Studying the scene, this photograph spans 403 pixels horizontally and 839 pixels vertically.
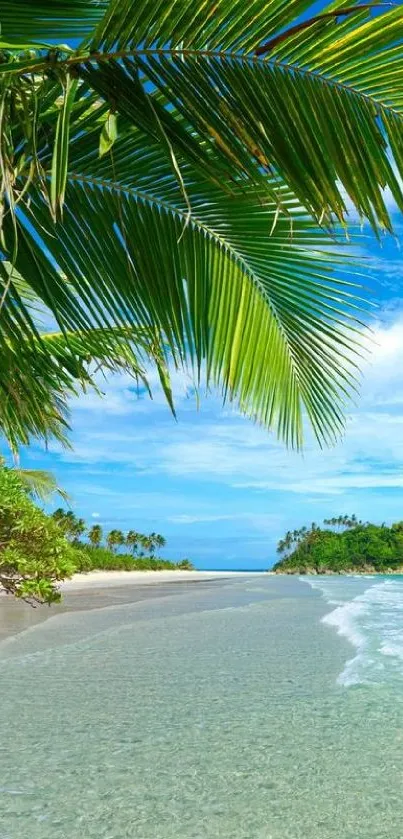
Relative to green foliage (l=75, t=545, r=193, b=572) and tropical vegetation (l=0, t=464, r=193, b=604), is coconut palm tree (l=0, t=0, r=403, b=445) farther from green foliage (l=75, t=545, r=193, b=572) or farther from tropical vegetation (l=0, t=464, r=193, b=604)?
green foliage (l=75, t=545, r=193, b=572)

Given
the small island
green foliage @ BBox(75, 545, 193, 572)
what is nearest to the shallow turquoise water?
green foliage @ BBox(75, 545, 193, 572)

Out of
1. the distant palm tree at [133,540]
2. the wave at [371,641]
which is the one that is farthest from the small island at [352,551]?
the wave at [371,641]

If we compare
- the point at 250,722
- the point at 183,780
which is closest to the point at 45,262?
the point at 183,780

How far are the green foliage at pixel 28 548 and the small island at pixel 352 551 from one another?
94.2 m

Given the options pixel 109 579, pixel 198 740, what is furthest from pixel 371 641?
pixel 109 579

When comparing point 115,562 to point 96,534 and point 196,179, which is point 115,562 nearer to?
point 96,534

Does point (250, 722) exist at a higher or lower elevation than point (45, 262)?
lower

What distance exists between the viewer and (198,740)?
4648 mm

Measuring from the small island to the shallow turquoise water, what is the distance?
93.5m

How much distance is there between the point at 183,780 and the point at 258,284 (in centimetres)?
277

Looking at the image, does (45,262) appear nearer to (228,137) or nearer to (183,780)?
(228,137)

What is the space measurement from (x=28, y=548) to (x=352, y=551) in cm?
9638

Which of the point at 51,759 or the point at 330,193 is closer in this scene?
the point at 330,193

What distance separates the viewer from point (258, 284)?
7.60 ft
